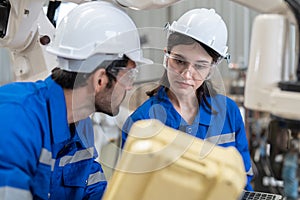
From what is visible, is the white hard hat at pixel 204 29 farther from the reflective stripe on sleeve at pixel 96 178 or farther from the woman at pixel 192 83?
the reflective stripe on sleeve at pixel 96 178

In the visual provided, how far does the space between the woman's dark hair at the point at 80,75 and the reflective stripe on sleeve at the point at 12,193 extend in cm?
38

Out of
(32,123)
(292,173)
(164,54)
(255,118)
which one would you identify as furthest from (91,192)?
(255,118)

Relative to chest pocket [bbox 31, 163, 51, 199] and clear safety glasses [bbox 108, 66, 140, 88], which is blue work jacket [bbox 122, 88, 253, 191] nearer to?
clear safety glasses [bbox 108, 66, 140, 88]

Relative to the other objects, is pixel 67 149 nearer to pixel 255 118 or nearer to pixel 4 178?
pixel 4 178

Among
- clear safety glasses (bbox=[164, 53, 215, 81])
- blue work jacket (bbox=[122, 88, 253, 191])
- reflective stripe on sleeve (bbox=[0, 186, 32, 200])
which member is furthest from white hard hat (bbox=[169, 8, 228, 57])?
reflective stripe on sleeve (bbox=[0, 186, 32, 200])

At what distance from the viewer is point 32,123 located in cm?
150

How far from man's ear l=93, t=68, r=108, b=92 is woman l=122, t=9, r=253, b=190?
189mm

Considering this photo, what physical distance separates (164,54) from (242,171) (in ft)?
2.25

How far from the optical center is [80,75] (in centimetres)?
158

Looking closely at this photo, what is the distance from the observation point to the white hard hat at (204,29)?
1985 mm

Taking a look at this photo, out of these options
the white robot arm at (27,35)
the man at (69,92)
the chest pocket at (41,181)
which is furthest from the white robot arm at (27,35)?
the chest pocket at (41,181)

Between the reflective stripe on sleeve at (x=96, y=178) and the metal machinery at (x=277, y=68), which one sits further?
the reflective stripe on sleeve at (x=96, y=178)

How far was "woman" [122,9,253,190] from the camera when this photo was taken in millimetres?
1820

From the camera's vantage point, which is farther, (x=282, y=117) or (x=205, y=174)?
(x=282, y=117)
